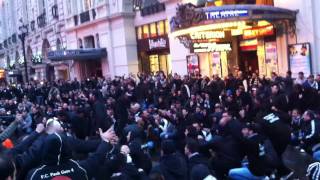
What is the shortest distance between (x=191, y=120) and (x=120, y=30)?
71.3ft

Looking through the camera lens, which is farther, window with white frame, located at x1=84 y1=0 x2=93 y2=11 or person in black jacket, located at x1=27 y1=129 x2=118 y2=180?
window with white frame, located at x1=84 y1=0 x2=93 y2=11

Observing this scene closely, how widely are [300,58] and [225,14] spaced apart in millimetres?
3735

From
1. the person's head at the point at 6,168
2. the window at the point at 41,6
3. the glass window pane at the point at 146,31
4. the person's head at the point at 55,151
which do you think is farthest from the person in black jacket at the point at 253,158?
the window at the point at 41,6

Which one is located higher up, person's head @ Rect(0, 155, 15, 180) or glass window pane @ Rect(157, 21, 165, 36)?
glass window pane @ Rect(157, 21, 165, 36)

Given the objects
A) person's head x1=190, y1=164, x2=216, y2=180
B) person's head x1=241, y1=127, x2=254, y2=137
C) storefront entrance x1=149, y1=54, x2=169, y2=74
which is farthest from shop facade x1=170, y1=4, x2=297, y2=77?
person's head x1=190, y1=164, x2=216, y2=180

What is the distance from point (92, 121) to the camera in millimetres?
16375

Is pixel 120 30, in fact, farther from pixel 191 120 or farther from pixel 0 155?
pixel 0 155

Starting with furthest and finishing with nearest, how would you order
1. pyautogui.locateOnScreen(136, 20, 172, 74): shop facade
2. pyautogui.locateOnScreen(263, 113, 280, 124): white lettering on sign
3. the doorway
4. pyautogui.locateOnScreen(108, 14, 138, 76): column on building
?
pyautogui.locateOnScreen(108, 14, 138, 76): column on building → pyautogui.locateOnScreen(136, 20, 172, 74): shop facade → the doorway → pyautogui.locateOnScreen(263, 113, 280, 124): white lettering on sign

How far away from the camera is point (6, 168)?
3.74 meters

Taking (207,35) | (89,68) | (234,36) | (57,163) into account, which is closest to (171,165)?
(57,163)

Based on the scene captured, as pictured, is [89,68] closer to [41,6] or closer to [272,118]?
[41,6]

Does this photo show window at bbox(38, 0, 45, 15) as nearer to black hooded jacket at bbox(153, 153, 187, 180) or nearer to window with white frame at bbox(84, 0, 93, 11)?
window with white frame at bbox(84, 0, 93, 11)

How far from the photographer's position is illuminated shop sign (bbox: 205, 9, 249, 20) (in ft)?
66.8

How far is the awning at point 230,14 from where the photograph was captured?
66.9 ft
